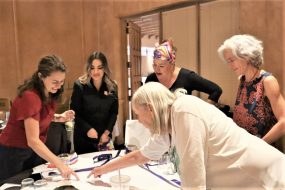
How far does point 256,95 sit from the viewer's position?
181cm

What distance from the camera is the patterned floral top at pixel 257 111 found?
5.89 ft

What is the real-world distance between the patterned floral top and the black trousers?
1344mm

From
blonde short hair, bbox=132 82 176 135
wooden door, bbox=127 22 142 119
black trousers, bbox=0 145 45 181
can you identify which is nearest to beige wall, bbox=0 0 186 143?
wooden door, bbox=127 22 142 119

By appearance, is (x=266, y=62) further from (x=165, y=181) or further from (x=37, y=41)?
(x=37, y=41)

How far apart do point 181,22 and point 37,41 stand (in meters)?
2.24

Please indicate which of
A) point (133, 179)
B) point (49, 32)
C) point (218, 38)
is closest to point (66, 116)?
point (133, 179)

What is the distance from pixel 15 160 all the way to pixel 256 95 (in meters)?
1.52

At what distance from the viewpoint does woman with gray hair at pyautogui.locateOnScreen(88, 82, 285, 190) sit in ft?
3.53

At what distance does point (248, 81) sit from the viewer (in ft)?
6.19

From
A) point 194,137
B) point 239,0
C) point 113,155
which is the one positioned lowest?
point 113,155

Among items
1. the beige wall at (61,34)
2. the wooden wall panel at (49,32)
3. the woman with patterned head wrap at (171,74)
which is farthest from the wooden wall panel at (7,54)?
the woman with patterned head wrap at (171,74)

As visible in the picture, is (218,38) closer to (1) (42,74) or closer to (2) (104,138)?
(2) (104,138)

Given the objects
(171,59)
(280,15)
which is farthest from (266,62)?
(171,59)

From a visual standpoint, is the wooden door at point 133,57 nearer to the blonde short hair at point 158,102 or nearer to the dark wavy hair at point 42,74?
the dark wavy hair at point 42,74
